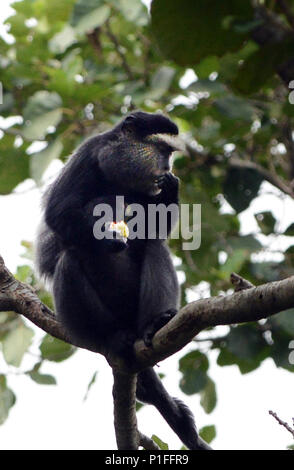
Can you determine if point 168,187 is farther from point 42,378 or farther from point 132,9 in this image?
point 42,378

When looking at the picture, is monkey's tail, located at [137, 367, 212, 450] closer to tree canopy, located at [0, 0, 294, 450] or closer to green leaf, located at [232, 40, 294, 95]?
tree canopy, located at [0, 0, 294, 450]

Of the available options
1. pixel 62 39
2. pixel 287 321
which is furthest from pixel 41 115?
pixel 287 321

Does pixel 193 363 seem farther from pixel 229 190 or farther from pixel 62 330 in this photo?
pixel 62 330

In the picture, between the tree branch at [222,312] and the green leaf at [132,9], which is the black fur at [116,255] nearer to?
the tree branch at [222,312]

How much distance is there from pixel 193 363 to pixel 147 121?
2.70m

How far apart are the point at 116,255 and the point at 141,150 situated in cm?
100

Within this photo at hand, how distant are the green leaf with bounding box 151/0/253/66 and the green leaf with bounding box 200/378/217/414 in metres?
5.62

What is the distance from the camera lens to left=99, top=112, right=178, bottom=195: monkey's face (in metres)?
5.09

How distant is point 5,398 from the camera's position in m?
6.29

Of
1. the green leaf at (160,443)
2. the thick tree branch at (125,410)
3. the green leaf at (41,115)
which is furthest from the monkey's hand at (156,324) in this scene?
the green leaf at (41,115)

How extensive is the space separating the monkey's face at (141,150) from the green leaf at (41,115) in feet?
4.01

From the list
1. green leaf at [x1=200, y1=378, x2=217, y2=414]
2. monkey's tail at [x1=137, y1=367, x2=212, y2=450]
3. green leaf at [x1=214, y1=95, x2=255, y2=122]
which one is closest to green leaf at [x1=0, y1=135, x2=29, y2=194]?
green leaf at [x1=214, y1=95, x2=255, y2=122]

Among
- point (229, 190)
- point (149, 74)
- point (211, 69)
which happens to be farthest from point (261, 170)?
point (149, 74)

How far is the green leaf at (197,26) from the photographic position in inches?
52.4
